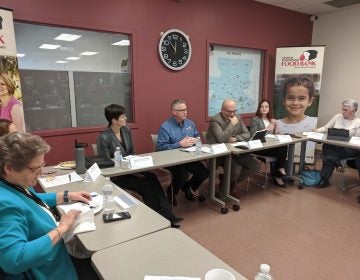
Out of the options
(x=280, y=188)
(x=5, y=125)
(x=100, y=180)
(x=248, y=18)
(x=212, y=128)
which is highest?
(x=248, y=18)

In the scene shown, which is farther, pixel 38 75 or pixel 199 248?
pixel 38 75

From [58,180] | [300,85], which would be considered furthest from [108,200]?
[300,85]

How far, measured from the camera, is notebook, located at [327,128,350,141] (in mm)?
3688

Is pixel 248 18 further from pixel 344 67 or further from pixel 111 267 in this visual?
pixel 111 267

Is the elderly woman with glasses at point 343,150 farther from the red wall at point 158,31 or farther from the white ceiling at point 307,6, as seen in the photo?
the white ceiling at point 307,6

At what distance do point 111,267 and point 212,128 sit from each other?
2.54 m

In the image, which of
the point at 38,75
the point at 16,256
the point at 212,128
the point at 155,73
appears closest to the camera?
the point at 16,256

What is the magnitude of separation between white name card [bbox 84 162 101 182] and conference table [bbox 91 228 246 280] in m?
0.97

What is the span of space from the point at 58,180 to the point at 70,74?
165 centimetres

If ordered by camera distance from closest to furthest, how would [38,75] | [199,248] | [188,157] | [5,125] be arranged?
1. [199,248]
2. [5,125]
3. [188,157]
4. [38,75]

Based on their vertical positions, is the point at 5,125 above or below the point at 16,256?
above

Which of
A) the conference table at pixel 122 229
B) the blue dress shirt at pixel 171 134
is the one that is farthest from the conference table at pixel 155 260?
the blue dress shirt at pixel 171 134

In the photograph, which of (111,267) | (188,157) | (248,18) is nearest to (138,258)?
(111,267)

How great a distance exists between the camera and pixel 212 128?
3449mm
